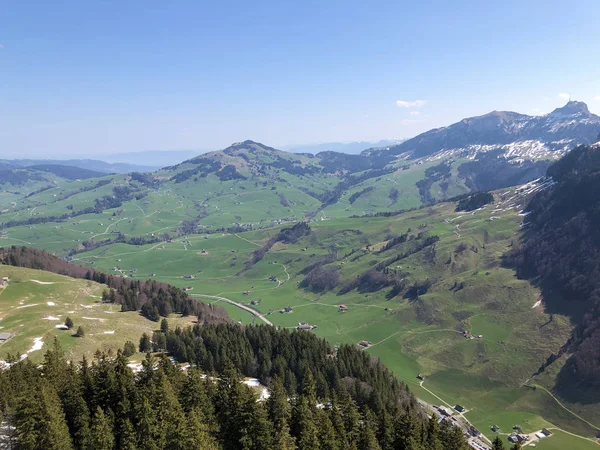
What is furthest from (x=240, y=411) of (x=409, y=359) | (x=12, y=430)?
(x=409, y=359)

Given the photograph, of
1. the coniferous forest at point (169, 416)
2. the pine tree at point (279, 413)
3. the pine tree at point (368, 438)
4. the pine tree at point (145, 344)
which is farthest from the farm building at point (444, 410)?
the pine tree at point (145, 344)

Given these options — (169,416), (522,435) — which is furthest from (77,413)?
(522,435)

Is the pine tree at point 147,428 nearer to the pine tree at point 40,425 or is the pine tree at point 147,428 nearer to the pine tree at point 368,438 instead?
the pine tree at point 40,425

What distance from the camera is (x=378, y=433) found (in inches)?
2852

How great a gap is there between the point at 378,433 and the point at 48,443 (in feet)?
173

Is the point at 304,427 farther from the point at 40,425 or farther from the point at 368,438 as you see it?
the point at 40,425

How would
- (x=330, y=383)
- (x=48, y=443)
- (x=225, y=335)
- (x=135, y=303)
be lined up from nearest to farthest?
(x=48, y=443) < (x=330, y=383) < (x=225, y=335) < (x=135, y=303)

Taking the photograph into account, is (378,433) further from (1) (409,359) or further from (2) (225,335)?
(1) (409,359)

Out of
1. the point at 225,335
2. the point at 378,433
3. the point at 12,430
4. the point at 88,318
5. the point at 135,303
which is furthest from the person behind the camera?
the point at 135,303

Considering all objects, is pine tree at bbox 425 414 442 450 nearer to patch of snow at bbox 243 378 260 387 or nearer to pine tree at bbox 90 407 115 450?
patch of snow at bbox 243 378 260 387

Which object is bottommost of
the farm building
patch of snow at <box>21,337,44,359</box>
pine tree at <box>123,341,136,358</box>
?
the farm building

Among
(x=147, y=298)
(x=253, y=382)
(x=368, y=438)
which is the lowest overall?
(x=253, y=382)

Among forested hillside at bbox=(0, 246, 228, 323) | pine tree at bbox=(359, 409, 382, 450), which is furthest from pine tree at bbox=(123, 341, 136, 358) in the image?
pine tree at bbox=(359, 409, 382, 450)

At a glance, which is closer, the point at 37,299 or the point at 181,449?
the point at 181,449
